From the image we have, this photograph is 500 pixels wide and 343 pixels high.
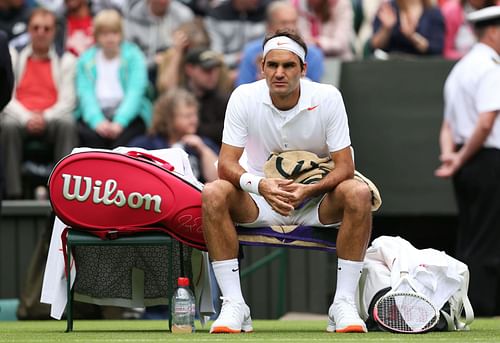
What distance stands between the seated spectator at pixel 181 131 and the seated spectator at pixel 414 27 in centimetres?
223

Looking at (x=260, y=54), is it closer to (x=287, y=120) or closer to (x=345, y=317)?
(x=287, y=120)

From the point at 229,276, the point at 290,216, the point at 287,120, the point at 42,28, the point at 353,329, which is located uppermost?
the point at 42,28

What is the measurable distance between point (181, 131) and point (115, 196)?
417 centimetres

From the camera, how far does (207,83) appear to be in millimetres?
12391

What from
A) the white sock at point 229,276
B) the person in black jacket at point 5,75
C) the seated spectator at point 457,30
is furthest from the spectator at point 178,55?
the white sock at point 229,276

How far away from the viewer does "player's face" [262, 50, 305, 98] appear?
24.4 feet

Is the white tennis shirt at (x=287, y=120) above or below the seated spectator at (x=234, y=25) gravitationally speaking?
below

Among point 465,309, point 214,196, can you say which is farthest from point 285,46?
point 465,309

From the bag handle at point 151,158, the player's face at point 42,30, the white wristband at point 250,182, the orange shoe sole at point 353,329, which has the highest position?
the player's face at point 42,30

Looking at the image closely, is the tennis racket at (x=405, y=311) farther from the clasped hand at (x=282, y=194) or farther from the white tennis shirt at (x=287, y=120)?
the white tennis shirt at (x=287, y=120)

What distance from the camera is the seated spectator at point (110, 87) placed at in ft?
40.2

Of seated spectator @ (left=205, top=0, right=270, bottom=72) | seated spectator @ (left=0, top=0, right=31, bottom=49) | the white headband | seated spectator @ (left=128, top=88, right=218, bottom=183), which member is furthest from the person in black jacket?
seated spectator @ (left=205, top=0, right=270, bottom=72)

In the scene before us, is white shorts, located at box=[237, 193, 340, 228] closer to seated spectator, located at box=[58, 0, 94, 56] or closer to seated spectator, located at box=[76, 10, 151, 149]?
seated spectator, located at box=[76, 10, 151, 149]

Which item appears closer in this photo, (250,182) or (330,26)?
(250,182)
